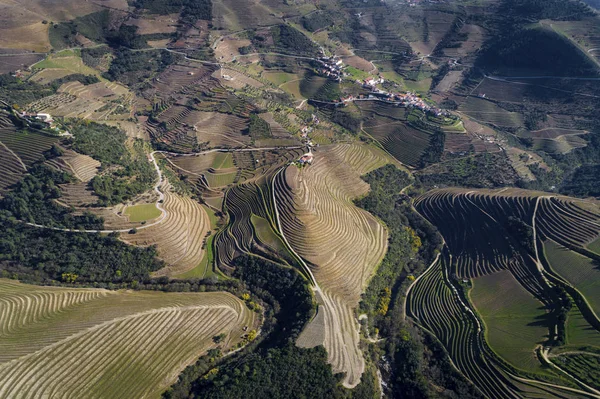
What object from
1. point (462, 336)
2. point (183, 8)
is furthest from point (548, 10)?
point (462, 336)

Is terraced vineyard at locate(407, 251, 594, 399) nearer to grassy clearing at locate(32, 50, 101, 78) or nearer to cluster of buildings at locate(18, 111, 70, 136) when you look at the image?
cluster of buildings at locate(18, 111, 70, 136)

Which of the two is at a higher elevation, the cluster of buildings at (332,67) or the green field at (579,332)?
the cluster of buildings at (332,67)

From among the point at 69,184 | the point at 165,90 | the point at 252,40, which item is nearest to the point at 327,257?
the point at 69,184

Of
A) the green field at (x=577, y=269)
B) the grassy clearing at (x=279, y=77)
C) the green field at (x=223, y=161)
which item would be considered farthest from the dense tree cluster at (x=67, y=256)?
the grassy clearing at (x=279, y=77)

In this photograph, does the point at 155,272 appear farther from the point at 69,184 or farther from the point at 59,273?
the point at 69,184

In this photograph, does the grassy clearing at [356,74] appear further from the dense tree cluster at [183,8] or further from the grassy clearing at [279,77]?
the dense tree cluster at [183,8]

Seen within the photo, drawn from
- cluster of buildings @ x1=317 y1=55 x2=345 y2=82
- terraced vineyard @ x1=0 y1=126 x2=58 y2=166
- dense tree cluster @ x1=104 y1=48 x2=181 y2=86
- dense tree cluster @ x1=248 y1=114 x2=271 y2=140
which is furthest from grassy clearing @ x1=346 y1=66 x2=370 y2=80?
terraced vineyard @ x1=0 y1=126 x2=58 y2=166
